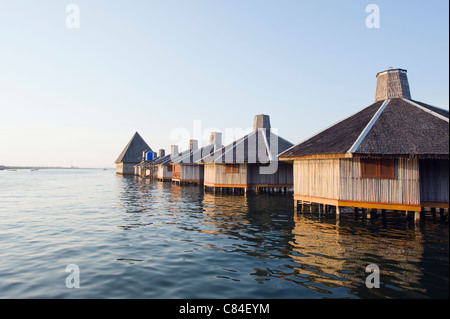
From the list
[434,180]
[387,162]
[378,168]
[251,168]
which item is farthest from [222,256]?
[251,168]

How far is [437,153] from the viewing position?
12.5 meters

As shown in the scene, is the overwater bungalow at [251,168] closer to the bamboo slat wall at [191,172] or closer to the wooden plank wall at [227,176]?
the wooden plank wall at [227,176]

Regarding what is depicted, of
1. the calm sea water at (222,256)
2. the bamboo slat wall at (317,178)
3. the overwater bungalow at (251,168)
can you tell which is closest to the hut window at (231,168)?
the overwater bungalow at (251,168)

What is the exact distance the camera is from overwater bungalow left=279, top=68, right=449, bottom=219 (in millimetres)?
13367

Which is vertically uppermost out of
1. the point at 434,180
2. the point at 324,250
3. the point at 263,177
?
the point at 434,180

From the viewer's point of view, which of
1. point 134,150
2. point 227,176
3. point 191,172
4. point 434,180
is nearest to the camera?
point 434,180

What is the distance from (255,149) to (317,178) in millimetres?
12471

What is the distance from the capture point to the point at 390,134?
14.2 metres

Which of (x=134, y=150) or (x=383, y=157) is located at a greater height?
(x=134, y=150)

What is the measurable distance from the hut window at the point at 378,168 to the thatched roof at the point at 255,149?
476 inches

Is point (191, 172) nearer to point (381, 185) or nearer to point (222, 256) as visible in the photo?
point (381, 185)
